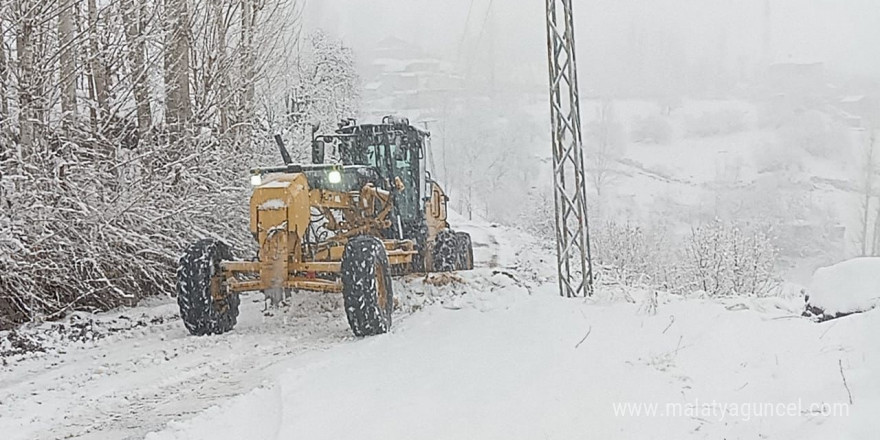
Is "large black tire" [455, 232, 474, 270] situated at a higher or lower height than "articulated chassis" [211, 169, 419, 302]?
lower

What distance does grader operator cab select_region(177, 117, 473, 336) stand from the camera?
7258mm

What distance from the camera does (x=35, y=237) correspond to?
7.83 metres

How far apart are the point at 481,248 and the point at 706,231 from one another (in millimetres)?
16877

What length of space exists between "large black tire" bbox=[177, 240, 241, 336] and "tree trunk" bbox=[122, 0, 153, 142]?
3.44 m

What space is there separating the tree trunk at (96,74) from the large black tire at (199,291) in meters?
3.19

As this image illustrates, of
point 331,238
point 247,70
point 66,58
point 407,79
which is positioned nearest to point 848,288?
point 331,238

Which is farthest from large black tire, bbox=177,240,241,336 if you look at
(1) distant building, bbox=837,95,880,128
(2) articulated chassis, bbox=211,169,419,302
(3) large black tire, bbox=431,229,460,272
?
(1) distant building, bbox=837,95,880,128

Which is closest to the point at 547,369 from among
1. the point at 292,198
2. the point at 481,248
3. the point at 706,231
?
the point at 292,198

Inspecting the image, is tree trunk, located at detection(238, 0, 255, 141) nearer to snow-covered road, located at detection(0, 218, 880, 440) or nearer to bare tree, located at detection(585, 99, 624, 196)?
snow-covered road, located at detection(0, 218, 880, 440)

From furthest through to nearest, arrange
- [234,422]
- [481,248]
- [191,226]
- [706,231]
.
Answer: [706,231] < [481,248] < [191,226] < [234,422]

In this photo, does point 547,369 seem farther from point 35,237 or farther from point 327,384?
point 35,237

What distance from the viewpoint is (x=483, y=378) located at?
5.48 metres

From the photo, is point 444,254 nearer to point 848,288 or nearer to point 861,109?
point 848,288

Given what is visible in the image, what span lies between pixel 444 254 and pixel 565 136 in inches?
117
